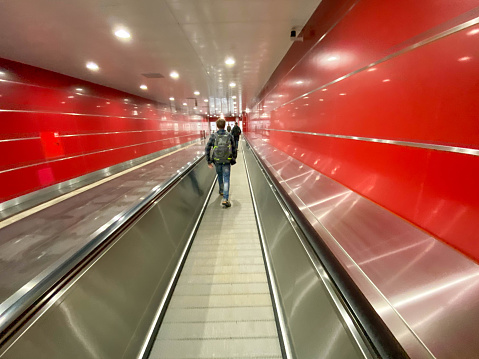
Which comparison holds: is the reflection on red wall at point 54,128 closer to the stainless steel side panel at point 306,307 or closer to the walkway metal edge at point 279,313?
the walkway metal edge at point 279,313

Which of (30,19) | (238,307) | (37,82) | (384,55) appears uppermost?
(30,19)

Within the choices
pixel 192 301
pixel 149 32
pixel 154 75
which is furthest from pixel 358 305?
pixel 154 75

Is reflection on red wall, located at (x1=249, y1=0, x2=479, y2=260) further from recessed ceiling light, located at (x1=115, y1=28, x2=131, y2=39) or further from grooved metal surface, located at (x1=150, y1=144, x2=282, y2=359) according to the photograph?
recessed ceiling light, located at (x1=115, y1=28, x2=131, y2=39)

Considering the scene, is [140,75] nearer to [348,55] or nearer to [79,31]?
[79,31]

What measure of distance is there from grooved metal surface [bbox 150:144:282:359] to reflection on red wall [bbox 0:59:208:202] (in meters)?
4.41

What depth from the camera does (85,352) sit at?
Result: 3.85 feet

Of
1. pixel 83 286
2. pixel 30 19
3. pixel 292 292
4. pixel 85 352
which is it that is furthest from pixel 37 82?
pixel 292 292

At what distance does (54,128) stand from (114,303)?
5939mm

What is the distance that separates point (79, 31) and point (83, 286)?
3.73 metres

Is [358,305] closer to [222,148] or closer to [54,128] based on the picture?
[222,148]

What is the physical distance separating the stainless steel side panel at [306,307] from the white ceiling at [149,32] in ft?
9.11

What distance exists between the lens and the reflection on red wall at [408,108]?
3.40ft

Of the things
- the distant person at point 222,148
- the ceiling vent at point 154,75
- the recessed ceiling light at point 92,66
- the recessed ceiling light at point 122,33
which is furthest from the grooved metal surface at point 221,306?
the ceiling vent at point 154,75

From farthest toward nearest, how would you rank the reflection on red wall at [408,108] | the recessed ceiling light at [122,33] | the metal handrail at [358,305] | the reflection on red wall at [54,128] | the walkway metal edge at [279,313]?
1. the reflection on red wall at [54,128]
2. the recessed ceiling light at [122,33]
3. the walkway metal edge at [279,313]
4. the reflection on red wall at [408,108]
5. the metal handrail at [358,305]
